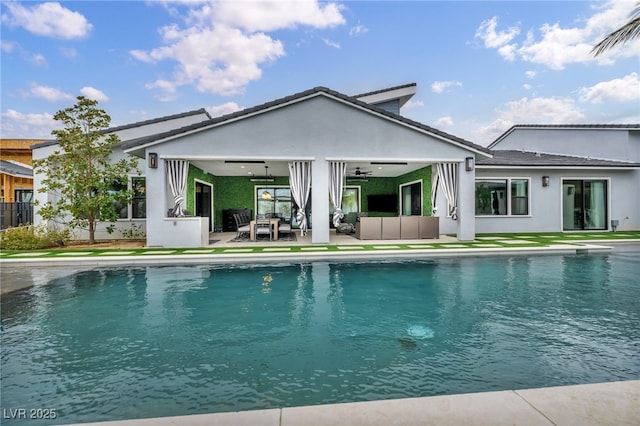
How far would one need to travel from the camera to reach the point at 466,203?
11.7 metres

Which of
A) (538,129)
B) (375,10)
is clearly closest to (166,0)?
(375,10)

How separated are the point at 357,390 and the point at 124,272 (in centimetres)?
692

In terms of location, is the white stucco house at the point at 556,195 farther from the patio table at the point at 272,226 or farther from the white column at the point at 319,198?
the patio table at the point at 272,226

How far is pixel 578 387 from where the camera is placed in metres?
2.28

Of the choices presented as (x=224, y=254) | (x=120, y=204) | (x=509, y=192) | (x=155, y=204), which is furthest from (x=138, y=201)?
(x=509, y=192)

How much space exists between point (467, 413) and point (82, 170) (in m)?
13.4

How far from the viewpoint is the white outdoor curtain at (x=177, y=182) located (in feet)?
35.0

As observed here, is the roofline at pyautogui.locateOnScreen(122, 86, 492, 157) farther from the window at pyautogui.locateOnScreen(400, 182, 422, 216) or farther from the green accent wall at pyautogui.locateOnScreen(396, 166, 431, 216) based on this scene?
the window at pyautogui.locateOnScreen(400, 182, 422, 216)

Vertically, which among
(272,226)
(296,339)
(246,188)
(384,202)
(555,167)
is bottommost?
(296,339)

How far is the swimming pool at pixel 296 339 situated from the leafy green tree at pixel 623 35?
6.82 meters

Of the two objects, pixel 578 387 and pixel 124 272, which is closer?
pixel 578 387

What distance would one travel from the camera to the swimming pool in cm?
253

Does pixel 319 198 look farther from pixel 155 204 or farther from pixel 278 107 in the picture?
pixel 155 204

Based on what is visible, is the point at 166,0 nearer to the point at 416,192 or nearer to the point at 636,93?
the point at 416,192
